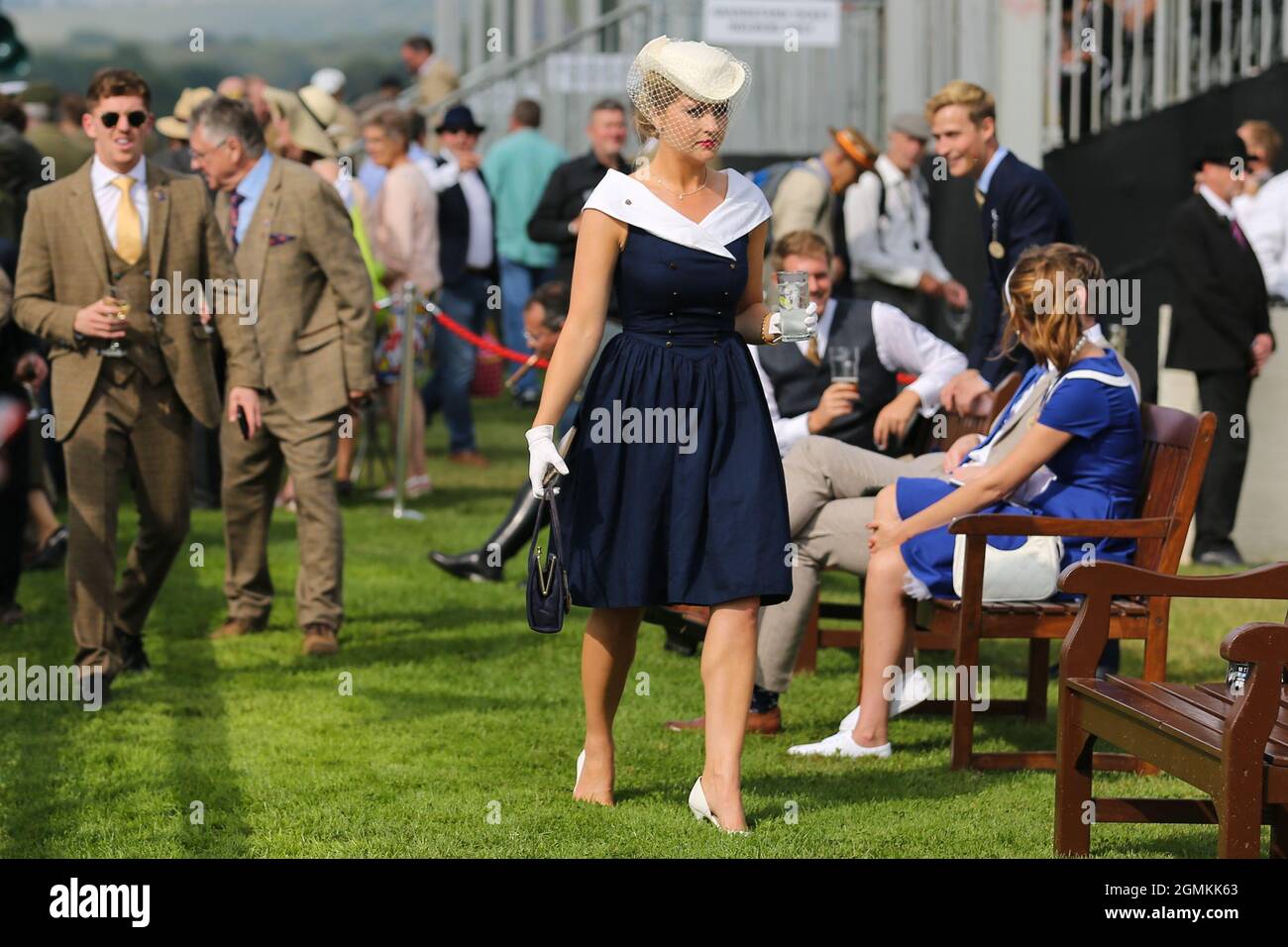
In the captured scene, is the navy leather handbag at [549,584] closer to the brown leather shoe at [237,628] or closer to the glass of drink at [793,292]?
the glass of drink at [793,292]

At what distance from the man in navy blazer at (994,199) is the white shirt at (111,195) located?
2.95 metres

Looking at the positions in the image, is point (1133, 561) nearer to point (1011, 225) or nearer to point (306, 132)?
point (1011, 225)

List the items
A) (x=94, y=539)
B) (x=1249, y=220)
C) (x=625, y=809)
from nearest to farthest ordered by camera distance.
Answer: (x=625, y=809)
(x=94, y=539)
(x=1249, y=220)

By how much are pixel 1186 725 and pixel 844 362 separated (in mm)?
3446

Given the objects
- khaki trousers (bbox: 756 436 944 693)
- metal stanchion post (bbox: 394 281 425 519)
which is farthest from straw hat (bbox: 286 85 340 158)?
khaki trousers (bbox: 756 436 944 693)

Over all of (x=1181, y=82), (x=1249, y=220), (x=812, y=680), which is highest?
(x=1181, y=82)

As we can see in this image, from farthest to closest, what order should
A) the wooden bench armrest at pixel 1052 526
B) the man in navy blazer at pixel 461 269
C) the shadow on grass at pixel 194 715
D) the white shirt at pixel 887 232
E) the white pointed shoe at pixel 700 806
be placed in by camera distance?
1. the man in navy blazer at pixel 461 269
2. the white shirt at pixel 887 232
3. the wooden bench armrest at pixel 1052 526
4. the shadow on grass at pixel 194 715
5. the white pointed shoe at pixel 700 806

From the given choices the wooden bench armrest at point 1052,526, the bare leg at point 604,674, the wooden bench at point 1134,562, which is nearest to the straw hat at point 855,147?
the wooden bench at point 1134,562

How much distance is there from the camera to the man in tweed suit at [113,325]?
7.49 metres

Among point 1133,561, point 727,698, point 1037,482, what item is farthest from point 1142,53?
point 727,698

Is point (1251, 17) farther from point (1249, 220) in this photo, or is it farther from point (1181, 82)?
point (1249, 220)

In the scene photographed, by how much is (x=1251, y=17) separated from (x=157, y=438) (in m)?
9.56
